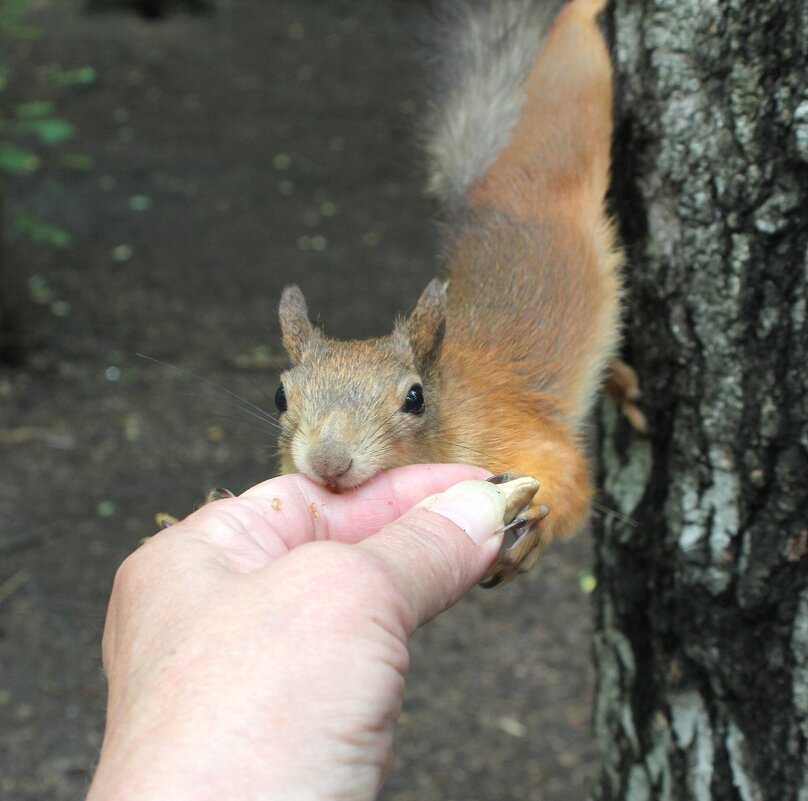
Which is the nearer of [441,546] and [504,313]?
[441,546]

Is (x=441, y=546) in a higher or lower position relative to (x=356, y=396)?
higher

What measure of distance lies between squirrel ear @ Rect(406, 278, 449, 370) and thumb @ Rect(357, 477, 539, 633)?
70 cm

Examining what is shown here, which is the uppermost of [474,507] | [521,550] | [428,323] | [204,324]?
[474,507]

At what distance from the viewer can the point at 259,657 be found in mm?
1391

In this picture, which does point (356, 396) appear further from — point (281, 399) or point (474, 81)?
point (474, 81)

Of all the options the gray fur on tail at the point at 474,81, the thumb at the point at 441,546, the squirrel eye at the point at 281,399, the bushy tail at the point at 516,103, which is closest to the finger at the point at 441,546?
the thumb at the point at 441,546

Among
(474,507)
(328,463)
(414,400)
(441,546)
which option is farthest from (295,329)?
(441,546)

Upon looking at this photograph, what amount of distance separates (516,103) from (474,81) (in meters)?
0.33

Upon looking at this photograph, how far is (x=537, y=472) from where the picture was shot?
2637 mm

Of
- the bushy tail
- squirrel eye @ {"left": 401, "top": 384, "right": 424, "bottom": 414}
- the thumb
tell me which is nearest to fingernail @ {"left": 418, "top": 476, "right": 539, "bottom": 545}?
the thumb

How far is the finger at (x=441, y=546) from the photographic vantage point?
1.58 meters

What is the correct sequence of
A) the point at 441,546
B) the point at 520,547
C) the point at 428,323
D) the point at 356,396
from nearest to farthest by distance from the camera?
1. the point at 441,546
2. the point at 520,547
3. the point at 356,396
4. the point at 428,323

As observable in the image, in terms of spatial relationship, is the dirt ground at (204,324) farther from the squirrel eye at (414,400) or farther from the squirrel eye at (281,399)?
the squirrel eye at (414,400)

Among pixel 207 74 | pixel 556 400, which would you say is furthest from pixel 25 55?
pixel 556 400
